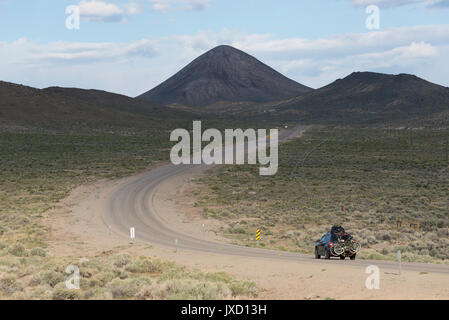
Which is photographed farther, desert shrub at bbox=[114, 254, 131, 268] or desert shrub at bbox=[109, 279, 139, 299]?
desert shrub at bbox=[114, 254, 131, 268]

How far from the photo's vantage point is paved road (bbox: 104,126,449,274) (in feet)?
79.8

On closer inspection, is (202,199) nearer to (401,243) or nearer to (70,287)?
(401,243)

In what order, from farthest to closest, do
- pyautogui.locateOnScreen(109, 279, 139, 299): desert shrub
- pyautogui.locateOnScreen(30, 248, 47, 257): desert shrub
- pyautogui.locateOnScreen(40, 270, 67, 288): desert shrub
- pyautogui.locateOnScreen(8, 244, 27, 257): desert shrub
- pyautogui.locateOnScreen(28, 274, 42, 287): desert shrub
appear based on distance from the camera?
pyautogui.locateOnScreen(30, 248, 47, 257): desert shrub < pyautogui.locateOnScreen(8, 244, 27, 257): desert shrub < pyautogui.locateOnScreen(28, 274, 42, 287): desert shrub < pyautogui.locateOnScreen(40, 270, 67, 288): desert shrub < pyautogui.locateOnScreen(109, 279, 139, 299): desert shrub

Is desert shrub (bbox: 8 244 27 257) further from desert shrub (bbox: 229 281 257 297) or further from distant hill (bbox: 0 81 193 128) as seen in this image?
distant hill (bbox: 0 81 193 128)

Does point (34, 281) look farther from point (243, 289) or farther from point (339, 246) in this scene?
point (339, 246)

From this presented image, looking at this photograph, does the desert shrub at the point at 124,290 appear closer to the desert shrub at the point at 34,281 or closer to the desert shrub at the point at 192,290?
the desert shrub at the point at 192,290

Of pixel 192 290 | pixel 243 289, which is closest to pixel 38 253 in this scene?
pixel 192 290

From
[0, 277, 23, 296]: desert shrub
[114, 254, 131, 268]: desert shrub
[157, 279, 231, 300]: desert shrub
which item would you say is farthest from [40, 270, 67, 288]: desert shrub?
[157, 279, 231, 300]: desert shrub

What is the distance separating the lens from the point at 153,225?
38.2m

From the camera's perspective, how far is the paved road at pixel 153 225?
24.3 m

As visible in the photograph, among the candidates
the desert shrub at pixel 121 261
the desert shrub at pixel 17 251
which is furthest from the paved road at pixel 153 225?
the desert shrub at pixel 17 251

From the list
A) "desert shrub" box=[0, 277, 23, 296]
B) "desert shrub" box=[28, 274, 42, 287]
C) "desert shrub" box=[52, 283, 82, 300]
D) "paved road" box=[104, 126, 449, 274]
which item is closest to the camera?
"desert shrub" box=[52, 283, 82, 300]

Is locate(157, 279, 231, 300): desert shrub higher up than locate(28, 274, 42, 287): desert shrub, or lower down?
higher up
